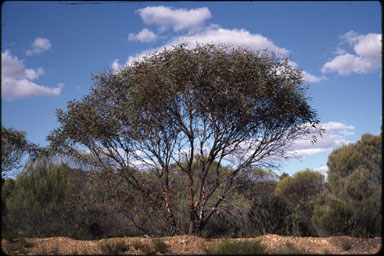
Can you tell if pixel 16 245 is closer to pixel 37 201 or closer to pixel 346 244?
pixel 37 201

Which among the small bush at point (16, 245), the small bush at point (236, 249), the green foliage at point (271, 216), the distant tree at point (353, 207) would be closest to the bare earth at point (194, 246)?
the small bush at point (16, 245)

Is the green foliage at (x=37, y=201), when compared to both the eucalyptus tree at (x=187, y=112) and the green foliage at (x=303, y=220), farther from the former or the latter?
the green foliage at (x=303, y=220)

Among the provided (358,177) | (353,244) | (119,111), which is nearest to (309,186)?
(358,177)

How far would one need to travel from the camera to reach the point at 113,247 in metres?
10.4

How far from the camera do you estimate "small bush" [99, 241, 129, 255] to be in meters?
10.2

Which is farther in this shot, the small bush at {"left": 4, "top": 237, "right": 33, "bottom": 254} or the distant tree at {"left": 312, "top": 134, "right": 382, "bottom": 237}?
the distant tree at {"left": 312, "top": 134, "right": 382, "bottom": 237}

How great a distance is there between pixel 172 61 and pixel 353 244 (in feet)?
26.6

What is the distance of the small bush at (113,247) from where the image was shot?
33.4ft

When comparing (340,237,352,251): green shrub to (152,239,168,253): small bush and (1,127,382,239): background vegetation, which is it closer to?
(1,127,382,239): background vegetation

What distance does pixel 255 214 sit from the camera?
16.0 metres

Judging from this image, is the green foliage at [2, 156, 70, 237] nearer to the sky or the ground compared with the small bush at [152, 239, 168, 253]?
nearer to the sky

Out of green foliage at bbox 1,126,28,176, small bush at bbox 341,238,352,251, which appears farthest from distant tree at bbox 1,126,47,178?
small bush at bbox 341,238,352,251

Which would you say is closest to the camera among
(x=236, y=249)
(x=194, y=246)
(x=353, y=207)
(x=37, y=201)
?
(x=236, y=249)

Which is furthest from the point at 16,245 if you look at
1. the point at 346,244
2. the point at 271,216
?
the point at 271,216
